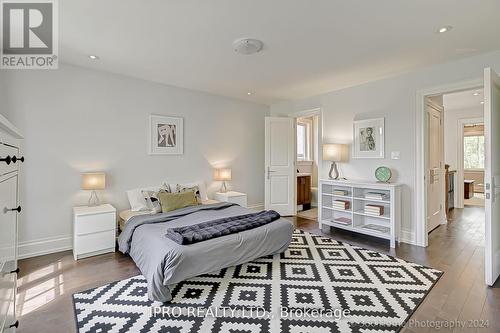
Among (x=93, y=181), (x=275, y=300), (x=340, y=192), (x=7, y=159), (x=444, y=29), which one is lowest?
(x=275, y=300)

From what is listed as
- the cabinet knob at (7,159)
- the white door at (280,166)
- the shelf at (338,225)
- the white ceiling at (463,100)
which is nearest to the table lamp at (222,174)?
the white door at (280,166)

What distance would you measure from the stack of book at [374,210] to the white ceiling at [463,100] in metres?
2.89

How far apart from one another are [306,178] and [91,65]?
479cm

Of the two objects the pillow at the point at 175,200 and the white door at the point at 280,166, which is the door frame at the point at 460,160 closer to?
the white door at the point at 280,166

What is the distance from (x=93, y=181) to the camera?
3.40 meters

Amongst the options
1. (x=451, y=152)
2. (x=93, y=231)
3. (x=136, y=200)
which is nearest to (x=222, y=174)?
(x=136, y=200)

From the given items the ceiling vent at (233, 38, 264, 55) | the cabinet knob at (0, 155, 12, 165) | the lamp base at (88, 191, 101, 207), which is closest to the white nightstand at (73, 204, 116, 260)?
the lamp base at (88, 191, 101, 207)

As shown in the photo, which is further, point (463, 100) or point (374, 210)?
point (463, 100)

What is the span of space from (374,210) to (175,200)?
293 cm

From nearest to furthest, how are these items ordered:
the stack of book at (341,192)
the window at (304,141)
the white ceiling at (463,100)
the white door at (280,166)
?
the stack of book at (341,192), the white ceiling at (463,100), the white door at (280,166), the window at (304,141)

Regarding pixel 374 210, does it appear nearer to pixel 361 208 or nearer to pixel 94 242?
pixel 361 208

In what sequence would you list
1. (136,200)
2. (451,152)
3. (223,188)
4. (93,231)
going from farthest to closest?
1. (451,152)
2. (223,188)
3. (136,200)
4. (93,231)

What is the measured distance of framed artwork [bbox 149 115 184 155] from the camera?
4203mm

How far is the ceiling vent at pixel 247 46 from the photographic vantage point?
2766 millimetres
